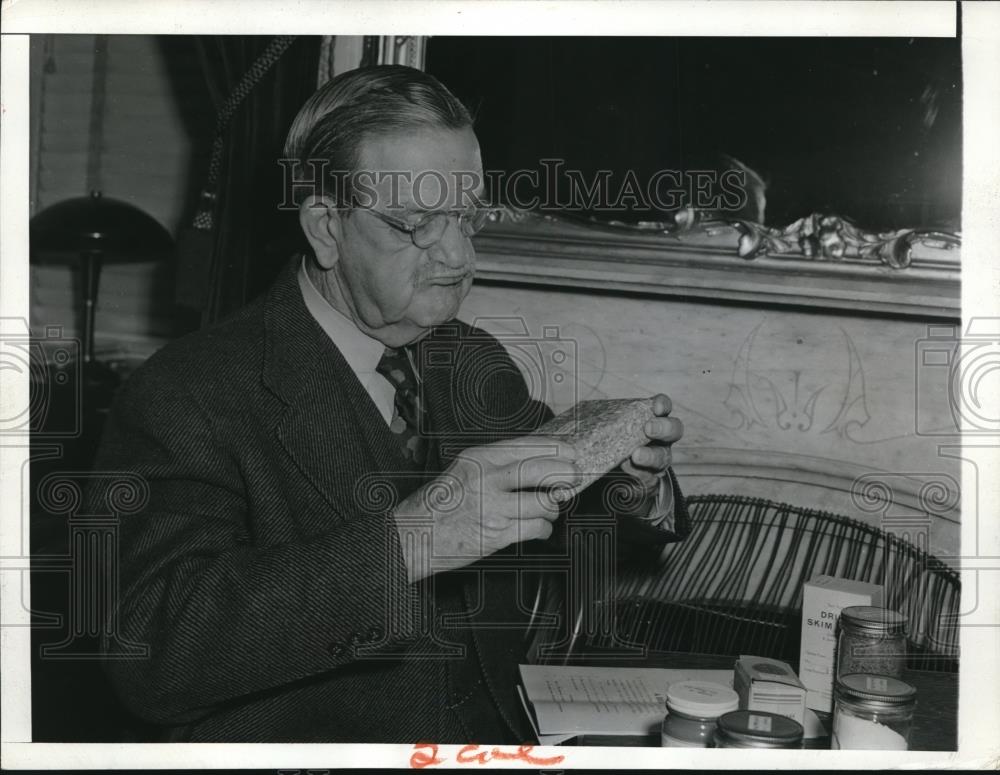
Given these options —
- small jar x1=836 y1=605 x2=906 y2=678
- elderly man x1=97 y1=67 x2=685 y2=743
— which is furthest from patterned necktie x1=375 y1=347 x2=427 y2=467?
small jar x1=836 y1=605 x2=906 y2=678

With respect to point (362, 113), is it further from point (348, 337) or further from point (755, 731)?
point (755, 731)

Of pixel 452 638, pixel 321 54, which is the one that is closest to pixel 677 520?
pixel 452 638

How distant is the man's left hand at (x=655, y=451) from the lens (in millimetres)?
1453

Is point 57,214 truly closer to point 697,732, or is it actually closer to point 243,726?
point 243,726

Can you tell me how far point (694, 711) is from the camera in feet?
3.90

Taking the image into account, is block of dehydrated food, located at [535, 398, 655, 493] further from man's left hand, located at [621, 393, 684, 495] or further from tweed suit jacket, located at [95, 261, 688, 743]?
tweed suit jacket, located at [95, 261, 688, 743]

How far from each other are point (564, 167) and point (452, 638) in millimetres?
817

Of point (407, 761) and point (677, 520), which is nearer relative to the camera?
point (407, 761)

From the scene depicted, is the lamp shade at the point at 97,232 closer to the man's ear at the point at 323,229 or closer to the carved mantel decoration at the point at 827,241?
the man's ear at the point at 323,229

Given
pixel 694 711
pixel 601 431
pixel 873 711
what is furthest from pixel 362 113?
pixel 873 711

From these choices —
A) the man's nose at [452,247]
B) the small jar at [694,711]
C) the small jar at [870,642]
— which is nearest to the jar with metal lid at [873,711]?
the small jar at [870,642]

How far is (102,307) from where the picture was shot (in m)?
1.72

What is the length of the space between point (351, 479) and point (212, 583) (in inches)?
10.1

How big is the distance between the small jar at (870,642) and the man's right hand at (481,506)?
431 millimetres
